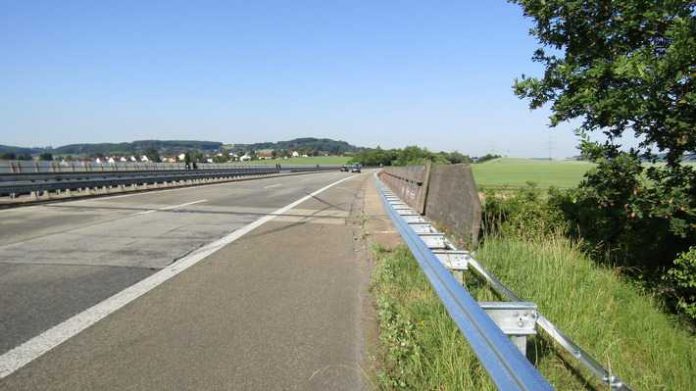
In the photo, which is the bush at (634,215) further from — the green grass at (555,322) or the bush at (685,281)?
the green grass at (555,322)

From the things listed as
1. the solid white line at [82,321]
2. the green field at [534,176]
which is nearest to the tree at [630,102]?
the solid white line at [82,321]

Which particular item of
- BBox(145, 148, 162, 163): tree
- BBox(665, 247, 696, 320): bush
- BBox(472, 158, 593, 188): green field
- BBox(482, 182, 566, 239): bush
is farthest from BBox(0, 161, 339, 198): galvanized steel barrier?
BBox(145, 148, 162, 163): tree

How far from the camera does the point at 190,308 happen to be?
5.57 metres

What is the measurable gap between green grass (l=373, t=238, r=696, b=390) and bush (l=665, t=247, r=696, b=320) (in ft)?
0.88

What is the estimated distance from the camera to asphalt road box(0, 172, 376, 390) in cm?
390

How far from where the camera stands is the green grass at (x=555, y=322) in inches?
145

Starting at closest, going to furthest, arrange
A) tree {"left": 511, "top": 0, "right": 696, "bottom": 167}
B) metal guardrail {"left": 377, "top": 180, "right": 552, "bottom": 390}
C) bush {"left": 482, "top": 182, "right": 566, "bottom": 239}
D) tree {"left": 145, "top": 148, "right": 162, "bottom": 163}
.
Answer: metal guardrail {"left": 377, "top": 180, "right": 552, "bottom": 390}
tree {"left": 511, "top": 0, "right": 696, "bottom": 167}
bush {"left": 482, "top": 182, "right": 566, "bottom": 239}
tree {"left": 145, "top": 148, "right": 162, "bottom": 163}

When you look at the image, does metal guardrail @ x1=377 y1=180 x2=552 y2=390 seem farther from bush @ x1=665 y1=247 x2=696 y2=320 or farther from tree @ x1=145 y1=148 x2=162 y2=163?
tree @ x1=145 y1=148 x2=162 y2=163

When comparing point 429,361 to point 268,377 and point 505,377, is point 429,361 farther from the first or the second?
point 505,377

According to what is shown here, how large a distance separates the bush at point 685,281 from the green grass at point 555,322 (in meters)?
0.27

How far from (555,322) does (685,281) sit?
1.87m

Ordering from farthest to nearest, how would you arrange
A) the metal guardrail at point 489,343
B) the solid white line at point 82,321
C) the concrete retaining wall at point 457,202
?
the concrete retaining wall at point 457,202
the solid white line at point 82,321
the metal guardrail at point 489,343

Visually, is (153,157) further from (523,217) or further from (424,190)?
(523,217)

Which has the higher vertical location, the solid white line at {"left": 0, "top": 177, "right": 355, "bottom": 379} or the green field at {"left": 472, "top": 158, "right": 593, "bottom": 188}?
the solid white line at {"left": 0, "top": 177, "right": 355, "bottom": 379}
